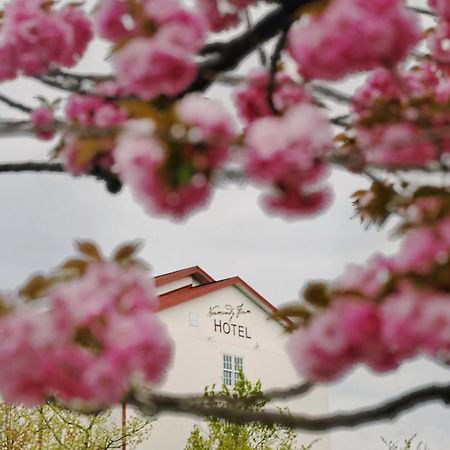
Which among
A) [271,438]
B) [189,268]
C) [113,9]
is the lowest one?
[113,9]

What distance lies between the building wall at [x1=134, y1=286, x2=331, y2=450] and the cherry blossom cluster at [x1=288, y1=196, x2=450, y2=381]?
18081 millimetres

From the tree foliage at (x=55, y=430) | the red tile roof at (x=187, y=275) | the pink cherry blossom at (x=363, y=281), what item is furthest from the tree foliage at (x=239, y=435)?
the pink cherry blossom at (x=363, y=281)

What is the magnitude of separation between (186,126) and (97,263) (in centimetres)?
45

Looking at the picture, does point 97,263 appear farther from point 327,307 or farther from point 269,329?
point 269,329

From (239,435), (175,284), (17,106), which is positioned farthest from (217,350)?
(17,106)

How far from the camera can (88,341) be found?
1954 mm

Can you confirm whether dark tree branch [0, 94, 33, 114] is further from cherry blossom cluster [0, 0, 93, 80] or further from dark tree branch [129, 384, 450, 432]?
dark tree branch [129, 384, 450, 432]

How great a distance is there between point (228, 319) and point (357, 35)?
2151 centimetres

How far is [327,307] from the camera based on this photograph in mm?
2002

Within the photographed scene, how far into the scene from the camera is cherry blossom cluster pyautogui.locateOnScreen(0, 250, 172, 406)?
1856 mm

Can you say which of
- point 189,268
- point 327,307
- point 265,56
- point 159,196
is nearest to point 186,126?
point 159,196

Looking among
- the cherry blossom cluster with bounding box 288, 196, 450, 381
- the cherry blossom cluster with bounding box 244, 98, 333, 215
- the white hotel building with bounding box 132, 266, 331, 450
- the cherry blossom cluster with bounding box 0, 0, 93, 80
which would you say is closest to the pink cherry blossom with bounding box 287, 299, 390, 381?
the cherry blossom cluster with bounding box 288, 196, 450, 381

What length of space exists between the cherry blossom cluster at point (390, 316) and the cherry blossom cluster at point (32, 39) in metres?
1.81

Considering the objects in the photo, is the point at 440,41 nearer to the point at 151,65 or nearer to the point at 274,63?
the point at 274,63
